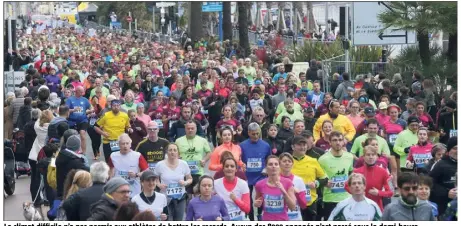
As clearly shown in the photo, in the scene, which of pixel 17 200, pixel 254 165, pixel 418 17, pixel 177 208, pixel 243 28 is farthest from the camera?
pixel 243 28

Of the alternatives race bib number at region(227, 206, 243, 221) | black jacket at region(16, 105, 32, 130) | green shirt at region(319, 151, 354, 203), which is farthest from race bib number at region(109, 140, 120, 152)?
race bib number at region(227, 206, 243, 221)

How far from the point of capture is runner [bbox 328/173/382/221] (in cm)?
998

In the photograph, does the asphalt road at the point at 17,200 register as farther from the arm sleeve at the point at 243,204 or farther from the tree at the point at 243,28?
the tree at the point at 243,28

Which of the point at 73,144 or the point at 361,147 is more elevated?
the point at 73,144

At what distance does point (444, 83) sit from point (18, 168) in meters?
8.82

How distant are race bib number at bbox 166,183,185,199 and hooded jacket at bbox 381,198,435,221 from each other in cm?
328

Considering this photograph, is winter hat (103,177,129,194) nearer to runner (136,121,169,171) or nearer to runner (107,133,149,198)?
runner (107,133,149,198)

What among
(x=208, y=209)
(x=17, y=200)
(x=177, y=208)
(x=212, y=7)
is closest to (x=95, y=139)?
(x=17, y=200)

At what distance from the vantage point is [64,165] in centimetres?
1256

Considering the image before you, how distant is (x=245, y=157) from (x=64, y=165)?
2.15m

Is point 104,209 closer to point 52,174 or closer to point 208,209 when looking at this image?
point 208,209

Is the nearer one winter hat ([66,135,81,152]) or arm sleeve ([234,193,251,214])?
arm sleeve ([234,193,251,214])

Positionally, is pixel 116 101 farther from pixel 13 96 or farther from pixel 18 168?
pixel 13 96

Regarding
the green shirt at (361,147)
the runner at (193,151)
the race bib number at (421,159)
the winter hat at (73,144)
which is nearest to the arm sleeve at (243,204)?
the winter hat at (73,144)
